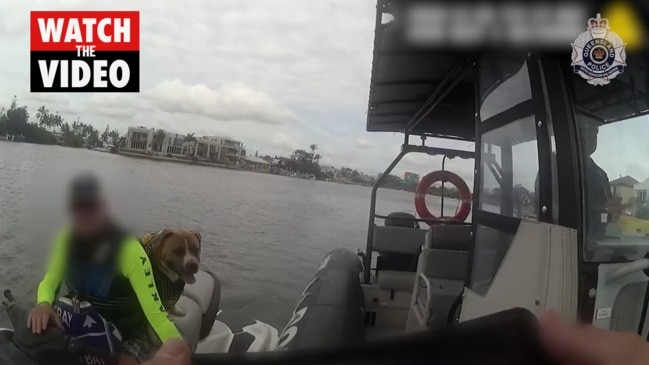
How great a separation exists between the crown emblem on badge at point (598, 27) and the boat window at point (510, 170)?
0.31m

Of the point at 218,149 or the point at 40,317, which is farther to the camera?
the point at 218,149

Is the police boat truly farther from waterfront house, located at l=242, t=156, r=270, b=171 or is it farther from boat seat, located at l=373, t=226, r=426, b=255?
boat seat, located at l=373, t=226, r=426, b=255

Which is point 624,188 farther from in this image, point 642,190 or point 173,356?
point 173,356

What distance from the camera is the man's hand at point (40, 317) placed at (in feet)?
2.20

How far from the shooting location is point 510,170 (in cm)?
148

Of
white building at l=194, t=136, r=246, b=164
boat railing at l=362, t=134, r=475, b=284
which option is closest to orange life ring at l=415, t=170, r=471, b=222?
boat railing at l=362, t=134, r=475, b=284

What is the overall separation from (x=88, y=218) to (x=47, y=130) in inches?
7.5

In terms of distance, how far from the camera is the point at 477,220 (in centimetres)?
164

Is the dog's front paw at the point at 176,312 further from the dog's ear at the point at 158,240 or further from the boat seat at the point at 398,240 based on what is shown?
the boat seat at the point at 398,240

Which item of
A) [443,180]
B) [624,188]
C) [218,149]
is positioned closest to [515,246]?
[624,188]

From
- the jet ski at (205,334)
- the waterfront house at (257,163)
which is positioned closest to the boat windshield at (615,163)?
the jet ski at (205,334)

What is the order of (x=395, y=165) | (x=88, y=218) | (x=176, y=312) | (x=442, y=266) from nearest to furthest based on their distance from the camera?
(x=88, y=218)
(x=176, y=312)
(x=395, y=165)
(x=442, y=266)

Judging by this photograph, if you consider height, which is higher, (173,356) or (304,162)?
(304,162)

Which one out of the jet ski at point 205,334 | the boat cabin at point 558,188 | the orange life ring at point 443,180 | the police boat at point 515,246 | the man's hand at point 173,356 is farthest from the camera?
the orange life ring at point 443,180
